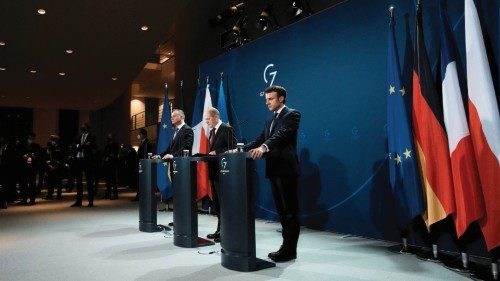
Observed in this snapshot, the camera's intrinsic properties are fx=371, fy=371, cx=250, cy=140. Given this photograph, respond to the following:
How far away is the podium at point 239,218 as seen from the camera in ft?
9.52

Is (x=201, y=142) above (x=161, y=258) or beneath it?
above

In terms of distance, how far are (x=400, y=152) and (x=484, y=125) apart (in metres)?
0.84

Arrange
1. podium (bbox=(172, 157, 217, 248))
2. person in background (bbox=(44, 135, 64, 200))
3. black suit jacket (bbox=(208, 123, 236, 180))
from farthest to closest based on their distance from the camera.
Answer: person in background (bbox=(44, 135, 64, 200)) < black suit jacket (bbox=(208, 123, 236, 180)) < podium (bbox=(172, 157, 217, 248))

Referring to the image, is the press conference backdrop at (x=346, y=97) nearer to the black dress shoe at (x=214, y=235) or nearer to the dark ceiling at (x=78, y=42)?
the black dress shoe at (x=214, y=235)

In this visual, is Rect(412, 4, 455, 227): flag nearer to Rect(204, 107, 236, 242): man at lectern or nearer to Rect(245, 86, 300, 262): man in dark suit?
Rect(245, 86, 300, 262): man in dark suit

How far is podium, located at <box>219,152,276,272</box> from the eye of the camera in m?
2.90

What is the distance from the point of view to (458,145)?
2951 mm

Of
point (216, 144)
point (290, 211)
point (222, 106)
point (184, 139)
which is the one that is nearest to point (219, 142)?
point (216, 144)

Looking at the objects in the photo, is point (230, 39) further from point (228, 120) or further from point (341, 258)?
point (341, 258)

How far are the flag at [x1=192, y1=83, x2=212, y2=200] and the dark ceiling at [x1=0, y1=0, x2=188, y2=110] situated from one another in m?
2.00

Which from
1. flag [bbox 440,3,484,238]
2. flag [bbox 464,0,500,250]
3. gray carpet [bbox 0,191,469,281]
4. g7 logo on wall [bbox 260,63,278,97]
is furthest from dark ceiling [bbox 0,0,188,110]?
flag [bbox 464,0,500,250]

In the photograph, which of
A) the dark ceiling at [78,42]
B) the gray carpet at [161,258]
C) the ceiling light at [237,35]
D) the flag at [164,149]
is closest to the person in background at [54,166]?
the dark ceiling at [78,42]

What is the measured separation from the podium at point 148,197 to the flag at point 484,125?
3476mm

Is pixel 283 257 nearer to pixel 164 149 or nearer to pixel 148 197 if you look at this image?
pixel 148 197
